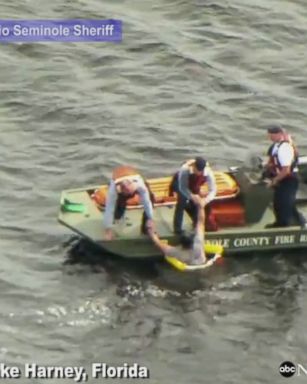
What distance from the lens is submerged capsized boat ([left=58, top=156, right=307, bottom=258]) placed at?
1001 inches

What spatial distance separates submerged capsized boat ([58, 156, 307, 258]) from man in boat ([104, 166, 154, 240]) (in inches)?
12.2

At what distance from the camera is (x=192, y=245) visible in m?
25.3

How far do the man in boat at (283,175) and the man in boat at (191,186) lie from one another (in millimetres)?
1175

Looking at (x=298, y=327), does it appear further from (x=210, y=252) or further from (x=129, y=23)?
(x=129, y=23)

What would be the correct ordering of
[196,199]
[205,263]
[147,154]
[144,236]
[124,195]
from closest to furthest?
[124,195]
[196,199]
[144,236]
[205,263]
[147,154]

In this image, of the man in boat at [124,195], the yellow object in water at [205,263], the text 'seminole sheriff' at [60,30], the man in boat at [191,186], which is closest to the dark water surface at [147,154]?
the yellow object in water at [205,263]

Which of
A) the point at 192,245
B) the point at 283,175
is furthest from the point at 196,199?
the point at 283,175

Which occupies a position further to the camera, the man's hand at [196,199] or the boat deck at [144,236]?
the boat deck at [144,236]

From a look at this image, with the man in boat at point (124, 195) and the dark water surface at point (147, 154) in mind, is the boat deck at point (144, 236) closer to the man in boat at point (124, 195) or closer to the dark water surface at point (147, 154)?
the man in boat at point (124, 195)

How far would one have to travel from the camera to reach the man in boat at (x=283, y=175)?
83.3ft

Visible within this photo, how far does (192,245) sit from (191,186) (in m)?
1.11

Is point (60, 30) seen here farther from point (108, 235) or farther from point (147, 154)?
point (108, 235)

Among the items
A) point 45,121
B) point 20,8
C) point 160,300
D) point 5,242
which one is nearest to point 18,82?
point 45,121

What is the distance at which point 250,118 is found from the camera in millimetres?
32562
